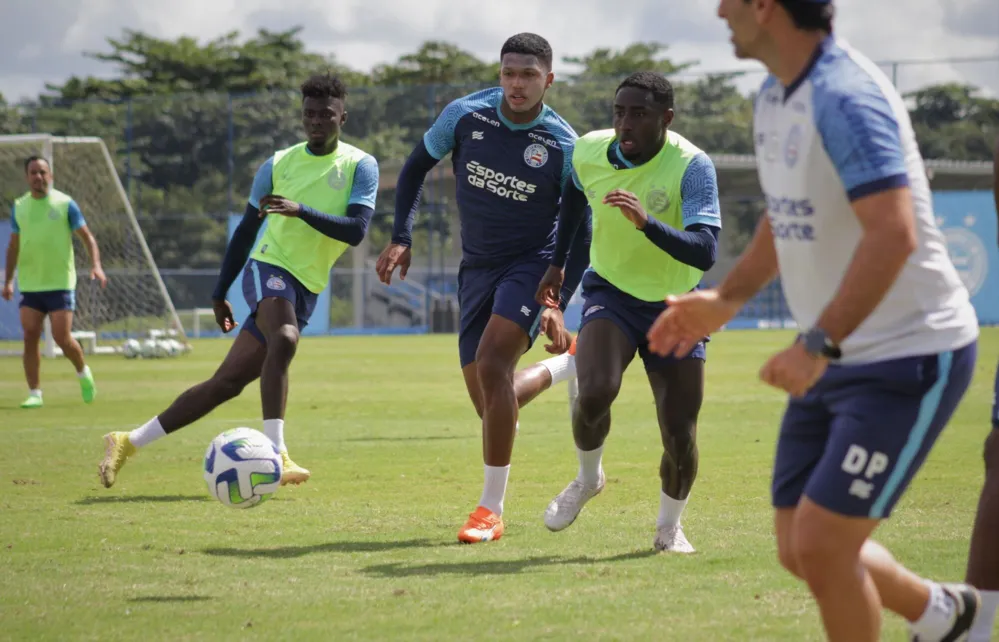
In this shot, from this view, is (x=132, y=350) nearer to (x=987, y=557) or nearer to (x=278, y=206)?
(x=278, y=206)

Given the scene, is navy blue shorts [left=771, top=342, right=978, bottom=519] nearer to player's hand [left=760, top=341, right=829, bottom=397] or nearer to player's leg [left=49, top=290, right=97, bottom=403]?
player's hand [left=760, top=341, right=829, bottom=397]

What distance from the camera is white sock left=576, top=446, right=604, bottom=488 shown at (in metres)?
7.24

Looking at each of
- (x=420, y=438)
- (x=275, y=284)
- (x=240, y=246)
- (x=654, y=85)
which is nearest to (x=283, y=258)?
(x=275, y=284)

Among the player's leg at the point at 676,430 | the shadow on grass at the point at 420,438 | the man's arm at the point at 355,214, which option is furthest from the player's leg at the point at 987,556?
the shadow on grass at the point at 420,438

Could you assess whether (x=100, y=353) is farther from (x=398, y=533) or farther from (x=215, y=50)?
(x=215, y=50)

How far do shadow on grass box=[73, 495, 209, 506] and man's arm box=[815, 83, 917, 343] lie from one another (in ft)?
19.0

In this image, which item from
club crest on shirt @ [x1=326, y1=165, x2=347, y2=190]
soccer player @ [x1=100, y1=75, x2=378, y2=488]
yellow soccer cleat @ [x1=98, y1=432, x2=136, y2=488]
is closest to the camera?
yellow soccer cleat @ [x1=98, y1=432, x2=136, y2=488]

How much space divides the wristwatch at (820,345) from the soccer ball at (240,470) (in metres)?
4.15

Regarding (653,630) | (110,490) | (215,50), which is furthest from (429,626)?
(215,50)

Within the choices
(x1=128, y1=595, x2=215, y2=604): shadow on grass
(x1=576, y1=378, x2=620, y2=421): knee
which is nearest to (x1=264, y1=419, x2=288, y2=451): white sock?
(x1=576, y1=378, x2=620, y2=421): knee

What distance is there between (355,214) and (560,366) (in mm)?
1676

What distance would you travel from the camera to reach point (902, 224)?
3424 millimetres

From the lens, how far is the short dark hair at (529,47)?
24.5 ft

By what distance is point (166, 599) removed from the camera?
18.2ft
